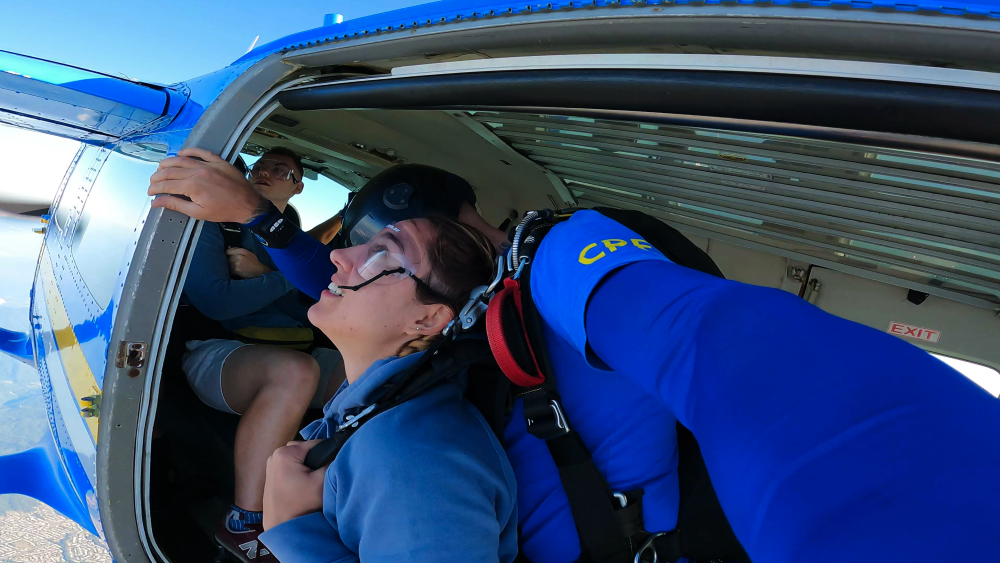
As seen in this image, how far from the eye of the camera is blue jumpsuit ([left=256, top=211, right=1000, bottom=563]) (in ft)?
1.25

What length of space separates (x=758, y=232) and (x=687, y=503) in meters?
1.59

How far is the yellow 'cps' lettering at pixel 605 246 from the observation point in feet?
2.51

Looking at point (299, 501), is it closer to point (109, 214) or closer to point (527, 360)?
point (527, 360)

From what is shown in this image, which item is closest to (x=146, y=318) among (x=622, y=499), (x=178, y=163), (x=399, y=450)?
(x=178, y=163)

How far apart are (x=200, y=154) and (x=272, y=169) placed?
138cm

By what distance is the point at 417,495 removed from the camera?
917mm

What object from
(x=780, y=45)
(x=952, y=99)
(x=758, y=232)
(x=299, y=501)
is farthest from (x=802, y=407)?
(x=758, y=232)

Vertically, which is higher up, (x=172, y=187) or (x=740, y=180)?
(x=740, y=180)

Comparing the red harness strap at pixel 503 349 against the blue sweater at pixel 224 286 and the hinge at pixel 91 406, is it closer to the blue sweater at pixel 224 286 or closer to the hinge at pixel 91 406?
the hinge at pixel 91 406

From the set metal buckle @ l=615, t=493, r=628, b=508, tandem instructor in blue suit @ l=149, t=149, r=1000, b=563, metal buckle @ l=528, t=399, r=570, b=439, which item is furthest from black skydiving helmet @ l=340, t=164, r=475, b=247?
tandem instructor in blue suit @ l=149, t=149, r=1000, b=563

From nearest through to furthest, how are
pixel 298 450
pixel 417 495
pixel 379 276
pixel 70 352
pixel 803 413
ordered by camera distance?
pixel 803 413 < pixel 417 495 < pixel 298 450 < pixel 379 276 < pixel 70 352

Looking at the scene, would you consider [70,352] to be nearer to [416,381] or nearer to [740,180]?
[416,381]

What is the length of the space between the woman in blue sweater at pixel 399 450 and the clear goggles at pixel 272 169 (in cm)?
170

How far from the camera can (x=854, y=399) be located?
1.47 ft
